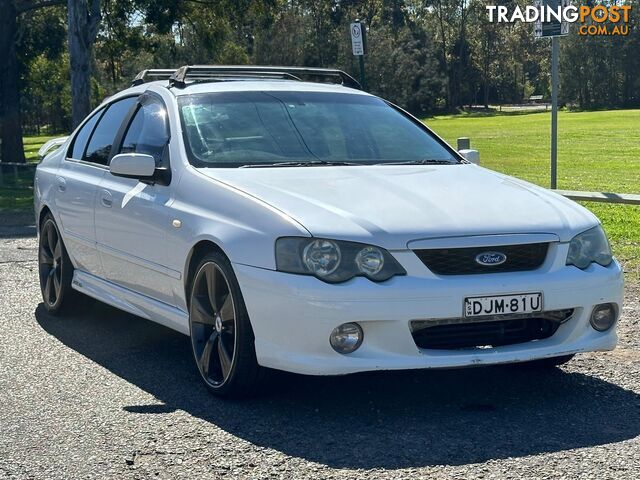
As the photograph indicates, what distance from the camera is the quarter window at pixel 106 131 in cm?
757

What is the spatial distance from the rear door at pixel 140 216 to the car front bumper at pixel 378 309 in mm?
978

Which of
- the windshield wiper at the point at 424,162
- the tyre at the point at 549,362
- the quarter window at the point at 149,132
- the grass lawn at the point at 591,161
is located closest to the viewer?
the tyre at the point at 549,362

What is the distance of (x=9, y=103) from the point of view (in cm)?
2977

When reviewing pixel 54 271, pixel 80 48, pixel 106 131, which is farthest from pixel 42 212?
pixel 80 48

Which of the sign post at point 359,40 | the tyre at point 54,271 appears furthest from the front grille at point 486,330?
the sign post at point 359,40

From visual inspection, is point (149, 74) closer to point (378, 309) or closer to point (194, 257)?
point (194, 257)

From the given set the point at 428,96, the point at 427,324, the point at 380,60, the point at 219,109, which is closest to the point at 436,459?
the point at 427,324

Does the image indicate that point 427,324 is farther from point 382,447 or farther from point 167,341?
point 167,341

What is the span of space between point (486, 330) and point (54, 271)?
3845mm

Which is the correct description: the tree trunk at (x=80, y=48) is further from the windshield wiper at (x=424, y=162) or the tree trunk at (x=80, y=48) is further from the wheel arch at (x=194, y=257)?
the wheel arch at (x=194, y=257)

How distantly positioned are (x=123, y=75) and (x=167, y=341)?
240 feet

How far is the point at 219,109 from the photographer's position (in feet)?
22.1

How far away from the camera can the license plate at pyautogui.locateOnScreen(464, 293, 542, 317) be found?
17.0 feet

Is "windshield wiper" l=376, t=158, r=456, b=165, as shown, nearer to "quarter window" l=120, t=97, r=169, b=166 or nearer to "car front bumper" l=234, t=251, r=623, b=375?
"quarter window" l=120, t=97, r=169, b=166
